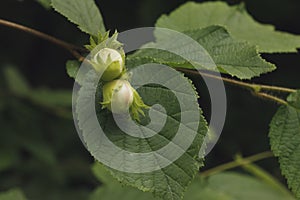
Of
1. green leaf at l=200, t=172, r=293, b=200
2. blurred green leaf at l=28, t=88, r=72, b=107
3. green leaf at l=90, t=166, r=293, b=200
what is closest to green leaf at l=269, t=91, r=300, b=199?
green leaf at l=90, t=166, r=293, b=200

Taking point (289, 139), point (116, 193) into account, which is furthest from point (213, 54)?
point (116, 193)

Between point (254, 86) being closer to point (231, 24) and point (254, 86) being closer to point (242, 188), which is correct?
point (231, 24)

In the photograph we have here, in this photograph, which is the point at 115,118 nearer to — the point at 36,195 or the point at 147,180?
the point at 147,180

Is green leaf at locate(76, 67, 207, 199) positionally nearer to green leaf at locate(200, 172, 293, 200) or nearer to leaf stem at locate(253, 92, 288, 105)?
leaf stem at locate(253, 92, 288, 105)

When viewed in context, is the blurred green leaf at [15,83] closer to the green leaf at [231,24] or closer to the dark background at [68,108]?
the dark background at [68,108]

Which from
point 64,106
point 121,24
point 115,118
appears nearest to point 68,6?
point 115,118
